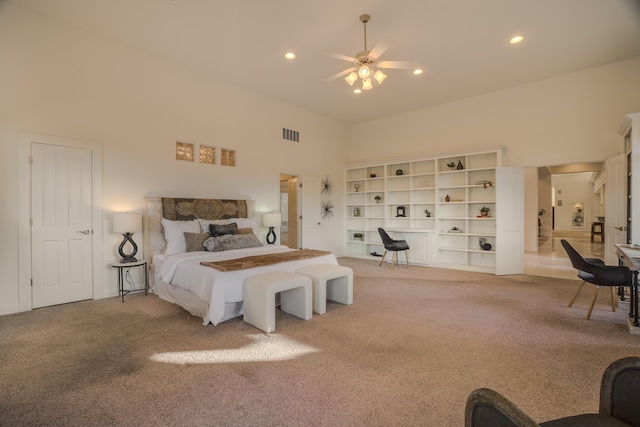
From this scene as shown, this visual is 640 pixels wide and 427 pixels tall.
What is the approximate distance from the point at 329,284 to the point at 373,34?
3681mm

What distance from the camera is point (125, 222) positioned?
4223 mm

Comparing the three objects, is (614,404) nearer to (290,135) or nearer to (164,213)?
(164,213)

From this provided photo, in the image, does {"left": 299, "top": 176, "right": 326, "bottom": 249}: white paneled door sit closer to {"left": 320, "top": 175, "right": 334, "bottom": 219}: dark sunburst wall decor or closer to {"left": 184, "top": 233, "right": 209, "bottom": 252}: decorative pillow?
{"left": 320, "top": 175, "right": 334, "bottom": 219}: dark sunburst wall decor

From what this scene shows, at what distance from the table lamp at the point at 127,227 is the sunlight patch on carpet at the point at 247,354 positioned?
2.33 m

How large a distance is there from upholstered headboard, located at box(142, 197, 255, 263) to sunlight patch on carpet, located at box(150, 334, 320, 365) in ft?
8.69

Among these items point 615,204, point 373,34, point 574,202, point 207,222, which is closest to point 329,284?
point 207,222

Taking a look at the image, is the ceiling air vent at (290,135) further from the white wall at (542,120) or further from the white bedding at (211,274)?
the white bedding at (211,274)

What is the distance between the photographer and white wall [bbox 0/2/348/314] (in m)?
3.70

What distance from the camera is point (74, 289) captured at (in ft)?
13.6

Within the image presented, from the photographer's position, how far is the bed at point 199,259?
10.9 ft

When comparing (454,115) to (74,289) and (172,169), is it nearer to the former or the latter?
(172,169)

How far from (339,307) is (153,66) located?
489 cm

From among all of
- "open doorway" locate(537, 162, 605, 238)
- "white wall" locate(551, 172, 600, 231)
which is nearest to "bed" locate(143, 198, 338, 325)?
→ "open doorway" locate(537, 162, 605, 238)

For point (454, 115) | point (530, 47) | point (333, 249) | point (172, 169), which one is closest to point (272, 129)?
point (172, 169)
